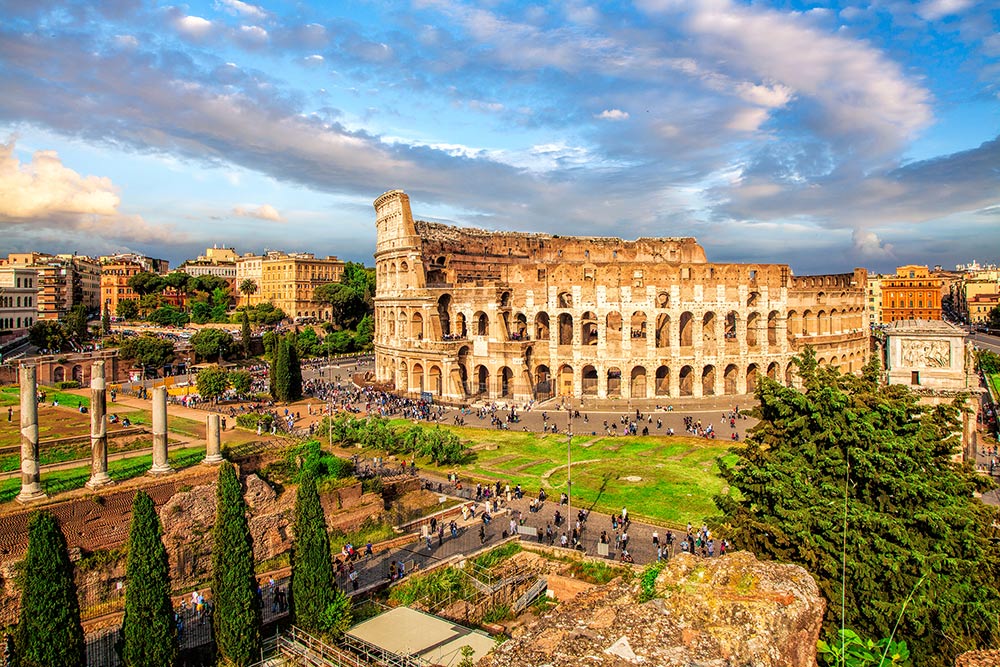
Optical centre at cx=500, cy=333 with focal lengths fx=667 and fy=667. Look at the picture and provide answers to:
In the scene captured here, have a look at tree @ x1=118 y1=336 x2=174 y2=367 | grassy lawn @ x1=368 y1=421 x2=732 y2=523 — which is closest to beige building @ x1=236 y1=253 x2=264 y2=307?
tree @ x1=118 y1=336 x2=174 y2=367

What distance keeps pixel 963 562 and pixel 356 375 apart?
5847cm

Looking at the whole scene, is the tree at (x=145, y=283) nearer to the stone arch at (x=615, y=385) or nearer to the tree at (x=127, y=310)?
the tree at (x=127, y=310)

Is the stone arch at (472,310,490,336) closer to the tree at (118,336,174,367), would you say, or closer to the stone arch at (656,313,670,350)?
the stone arch at (656,313,670,350)

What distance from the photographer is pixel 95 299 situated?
445 ft

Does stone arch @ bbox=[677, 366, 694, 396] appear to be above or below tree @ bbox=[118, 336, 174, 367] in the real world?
below

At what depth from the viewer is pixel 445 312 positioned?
60.2 m

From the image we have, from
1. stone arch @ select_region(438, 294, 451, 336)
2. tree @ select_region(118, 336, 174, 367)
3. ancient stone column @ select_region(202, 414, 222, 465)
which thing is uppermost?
stone arch @ select_region(438, 294, 451, 336)

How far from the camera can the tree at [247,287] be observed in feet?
412

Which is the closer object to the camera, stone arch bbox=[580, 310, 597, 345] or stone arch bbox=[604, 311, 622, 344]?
stone arch bbox=[580, 310, 597, 345]

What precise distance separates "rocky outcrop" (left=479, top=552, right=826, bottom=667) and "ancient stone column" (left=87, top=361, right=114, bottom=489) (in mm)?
18827

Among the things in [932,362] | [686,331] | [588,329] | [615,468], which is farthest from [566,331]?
[932,362]

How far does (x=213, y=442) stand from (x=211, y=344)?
51.1 m

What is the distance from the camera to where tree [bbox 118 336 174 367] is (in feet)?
209

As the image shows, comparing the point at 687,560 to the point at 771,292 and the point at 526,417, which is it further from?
the point at 771,292
